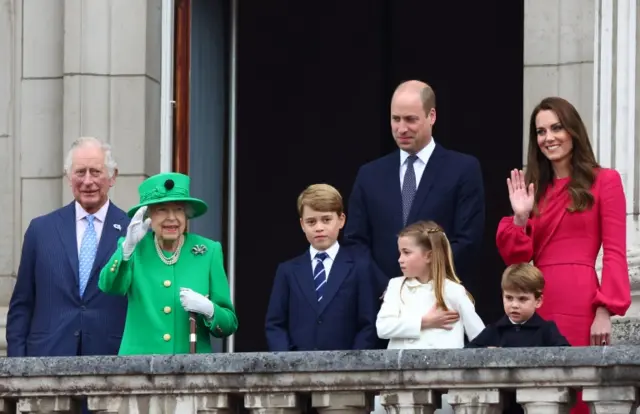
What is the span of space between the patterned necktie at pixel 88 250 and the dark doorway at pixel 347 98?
22.5 ft

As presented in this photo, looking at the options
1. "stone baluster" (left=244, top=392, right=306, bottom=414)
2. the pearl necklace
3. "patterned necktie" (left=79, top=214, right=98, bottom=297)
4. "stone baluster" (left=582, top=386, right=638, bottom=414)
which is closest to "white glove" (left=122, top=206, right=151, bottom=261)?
the pearl necklace

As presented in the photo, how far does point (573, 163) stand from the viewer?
973 cm

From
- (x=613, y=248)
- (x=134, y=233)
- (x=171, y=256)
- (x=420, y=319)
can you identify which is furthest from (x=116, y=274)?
(x=613, y=248)

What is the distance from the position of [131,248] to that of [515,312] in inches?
70.6

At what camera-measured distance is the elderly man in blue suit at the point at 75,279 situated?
1031cm

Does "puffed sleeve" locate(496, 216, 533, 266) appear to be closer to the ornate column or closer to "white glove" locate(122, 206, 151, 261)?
"white glove" locate(122, 206, 151, 261)

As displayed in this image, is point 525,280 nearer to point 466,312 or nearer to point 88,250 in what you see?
point 466,312

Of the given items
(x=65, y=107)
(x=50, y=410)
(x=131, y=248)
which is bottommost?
(x=50, y=410)

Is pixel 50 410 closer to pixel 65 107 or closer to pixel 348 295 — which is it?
pixel 348 295

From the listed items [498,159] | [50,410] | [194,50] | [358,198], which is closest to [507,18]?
[498,159]

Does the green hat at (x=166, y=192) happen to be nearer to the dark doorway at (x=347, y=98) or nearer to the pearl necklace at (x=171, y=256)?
the pearl necklace at (x=171, y=256)

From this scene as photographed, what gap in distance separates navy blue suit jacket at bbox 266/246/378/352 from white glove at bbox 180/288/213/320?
11.2 inches

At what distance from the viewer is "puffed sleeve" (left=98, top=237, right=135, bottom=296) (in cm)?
991

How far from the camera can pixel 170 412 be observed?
8883 mm
